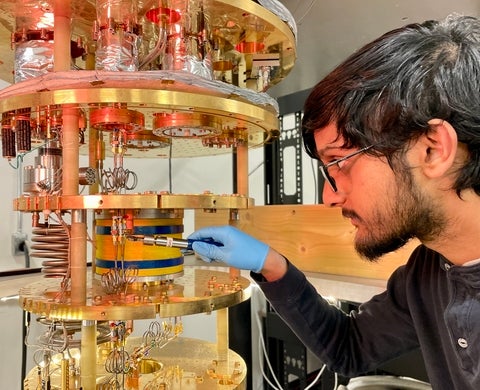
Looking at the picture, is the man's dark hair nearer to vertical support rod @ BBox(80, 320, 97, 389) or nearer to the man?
the man

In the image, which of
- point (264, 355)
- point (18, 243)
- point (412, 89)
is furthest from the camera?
point (264, 355)

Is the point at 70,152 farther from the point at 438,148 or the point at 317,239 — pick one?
the point at 317,239

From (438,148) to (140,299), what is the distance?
0.56 m

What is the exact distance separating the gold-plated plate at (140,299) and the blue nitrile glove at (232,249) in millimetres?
56

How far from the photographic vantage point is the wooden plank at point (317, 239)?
1.37 m

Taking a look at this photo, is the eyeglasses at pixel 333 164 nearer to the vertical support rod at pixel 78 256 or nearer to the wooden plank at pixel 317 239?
the vertical support rod at pixel 78 256

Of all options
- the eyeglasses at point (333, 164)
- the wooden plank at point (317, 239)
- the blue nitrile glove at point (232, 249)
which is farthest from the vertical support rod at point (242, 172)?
the wooden plank at point (317, 239)

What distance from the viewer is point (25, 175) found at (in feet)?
2.58

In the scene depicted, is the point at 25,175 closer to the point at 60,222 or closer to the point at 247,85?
the point at 60,222

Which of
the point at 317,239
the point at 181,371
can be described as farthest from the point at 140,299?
the point at 317,239

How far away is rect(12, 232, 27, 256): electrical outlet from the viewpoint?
1.62 metres

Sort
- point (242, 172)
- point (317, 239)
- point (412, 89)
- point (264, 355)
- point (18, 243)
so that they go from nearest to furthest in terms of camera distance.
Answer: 1. point (412, 89)
2. point (242, 172)
3. point (317, 239)
4. point (18, 243)
5. point (264, 355)

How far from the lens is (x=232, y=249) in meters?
0.85

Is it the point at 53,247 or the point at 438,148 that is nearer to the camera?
the point at 438,148
